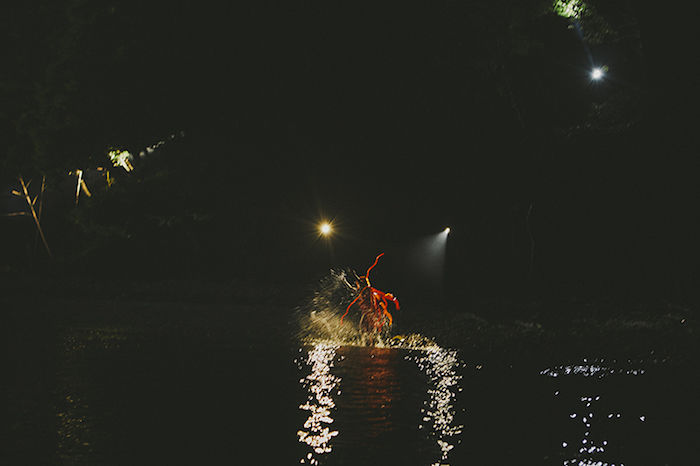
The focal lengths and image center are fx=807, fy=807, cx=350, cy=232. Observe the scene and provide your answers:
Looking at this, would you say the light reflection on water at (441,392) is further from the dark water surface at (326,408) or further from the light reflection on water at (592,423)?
the light reflection on water at (592,423)

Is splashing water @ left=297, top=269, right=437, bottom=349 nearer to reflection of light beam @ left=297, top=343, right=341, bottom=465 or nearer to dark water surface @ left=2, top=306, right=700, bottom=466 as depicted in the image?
dark water surface @ left=2, top=306, right=700, bottom=466

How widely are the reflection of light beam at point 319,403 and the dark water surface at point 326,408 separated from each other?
0.02 meters

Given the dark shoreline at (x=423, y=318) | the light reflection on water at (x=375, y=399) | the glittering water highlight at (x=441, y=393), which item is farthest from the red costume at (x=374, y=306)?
the light reflection on water at (x=375, y=399)

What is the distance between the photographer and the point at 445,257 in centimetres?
2331

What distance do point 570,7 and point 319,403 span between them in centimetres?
1247

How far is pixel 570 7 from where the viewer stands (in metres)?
17.6

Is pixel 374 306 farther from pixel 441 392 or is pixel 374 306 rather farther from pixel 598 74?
pixel 598 74

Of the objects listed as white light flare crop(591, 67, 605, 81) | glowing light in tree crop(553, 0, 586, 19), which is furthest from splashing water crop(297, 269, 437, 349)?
white light flare crop(591, 67, 605, 81)

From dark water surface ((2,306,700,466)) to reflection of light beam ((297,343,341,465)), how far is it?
0.07 ft

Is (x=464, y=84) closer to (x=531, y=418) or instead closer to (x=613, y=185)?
(x=613, y=185)

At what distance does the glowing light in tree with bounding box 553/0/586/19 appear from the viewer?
17.5 meters

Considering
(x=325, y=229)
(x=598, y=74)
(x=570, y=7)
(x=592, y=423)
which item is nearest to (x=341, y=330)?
(x=592, y=423)

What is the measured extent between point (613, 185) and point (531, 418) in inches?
523

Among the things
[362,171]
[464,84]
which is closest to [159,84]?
[362,171]
